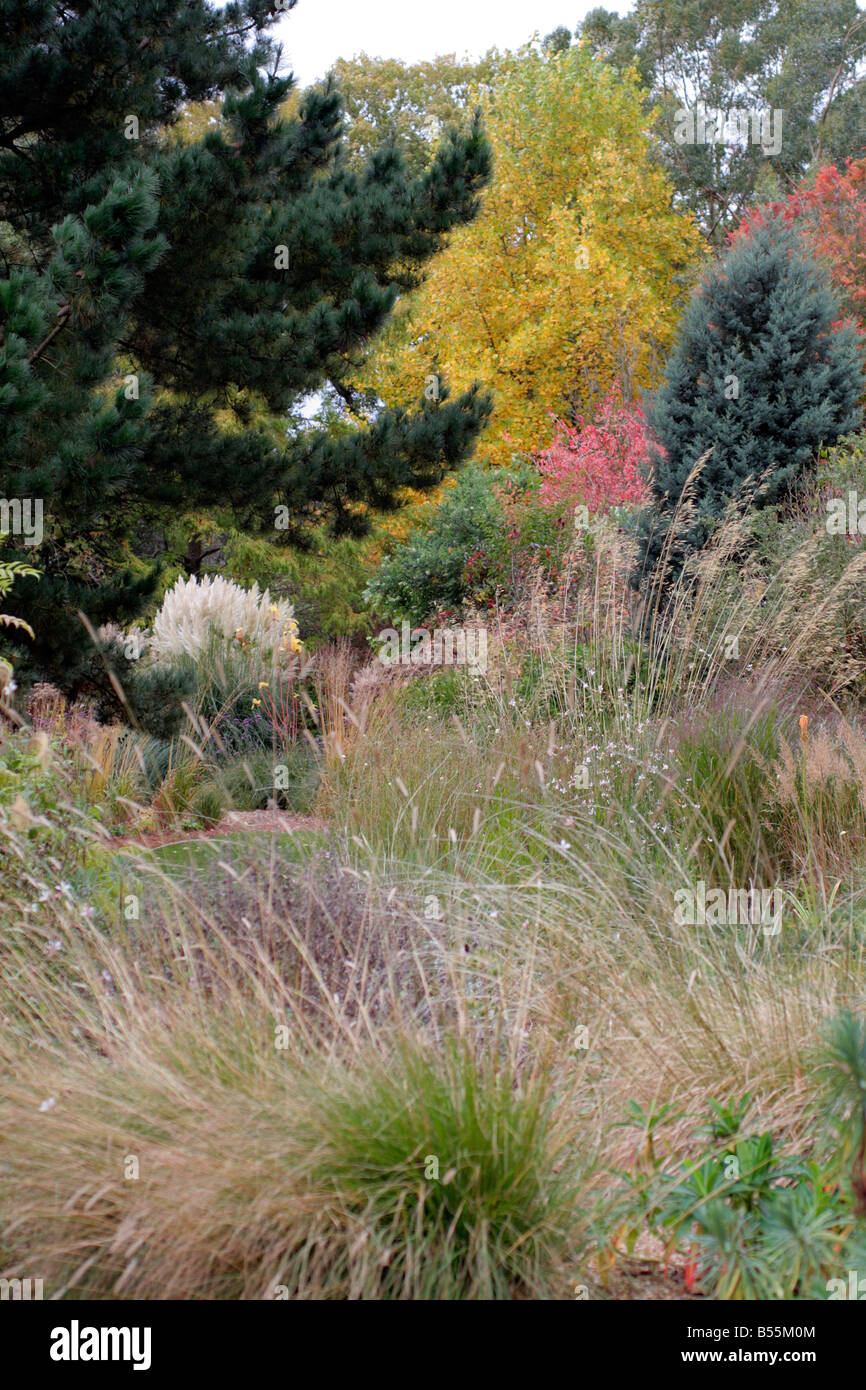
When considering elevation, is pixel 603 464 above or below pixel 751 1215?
above

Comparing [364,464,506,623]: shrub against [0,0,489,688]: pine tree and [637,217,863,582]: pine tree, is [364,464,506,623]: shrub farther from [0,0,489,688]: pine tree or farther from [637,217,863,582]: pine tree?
[0,0,489,688]: pine tree

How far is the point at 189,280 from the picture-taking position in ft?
25.7

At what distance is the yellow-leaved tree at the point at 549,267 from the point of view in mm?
18594


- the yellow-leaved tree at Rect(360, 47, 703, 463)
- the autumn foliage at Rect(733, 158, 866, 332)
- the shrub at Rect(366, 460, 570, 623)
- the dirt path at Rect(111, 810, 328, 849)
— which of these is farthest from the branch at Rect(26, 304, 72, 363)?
the autumn foliage at Rect(733, 158, 866, 332)

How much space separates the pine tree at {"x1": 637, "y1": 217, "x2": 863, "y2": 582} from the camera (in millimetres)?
9945

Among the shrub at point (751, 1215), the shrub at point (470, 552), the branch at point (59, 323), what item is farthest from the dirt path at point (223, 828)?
the shrub at point (470, 552)

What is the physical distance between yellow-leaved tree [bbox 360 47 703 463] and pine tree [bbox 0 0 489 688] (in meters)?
9.67

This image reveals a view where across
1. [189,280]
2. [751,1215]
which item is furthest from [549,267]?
[751,1215]

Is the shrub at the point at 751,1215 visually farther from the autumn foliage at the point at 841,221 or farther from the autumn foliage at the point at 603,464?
the autumn foliage at the point at 841,221

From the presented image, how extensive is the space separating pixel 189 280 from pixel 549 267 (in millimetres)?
11924

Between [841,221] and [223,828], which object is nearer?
[223,828]

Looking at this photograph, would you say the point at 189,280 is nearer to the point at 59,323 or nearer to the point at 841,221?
the point at 59,323

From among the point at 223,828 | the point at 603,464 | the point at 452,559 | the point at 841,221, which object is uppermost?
the point at 841,221
